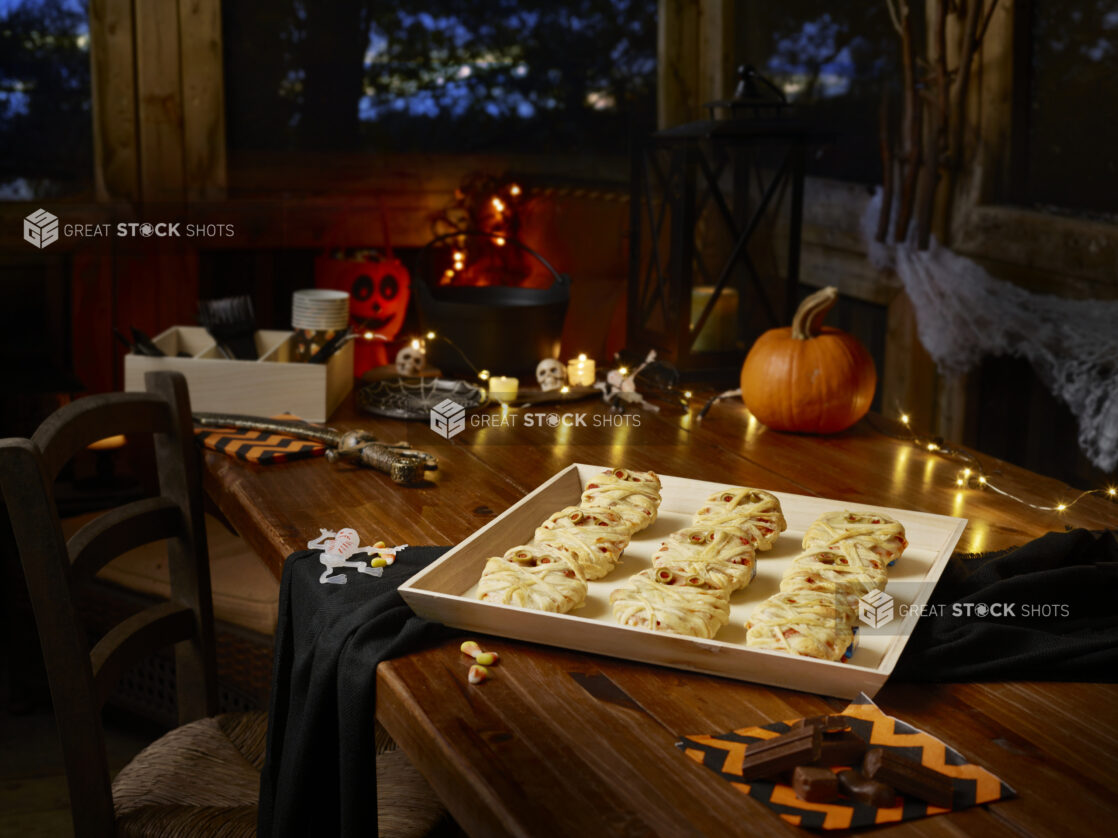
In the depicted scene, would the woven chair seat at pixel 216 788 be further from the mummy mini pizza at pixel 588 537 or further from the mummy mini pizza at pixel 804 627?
the mummy mini pizza at pixel 804 627

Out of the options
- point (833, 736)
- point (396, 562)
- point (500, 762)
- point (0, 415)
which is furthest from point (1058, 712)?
point (0, 415)

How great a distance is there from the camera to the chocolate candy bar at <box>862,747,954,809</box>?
86cm

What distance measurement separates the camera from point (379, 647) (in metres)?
1.10

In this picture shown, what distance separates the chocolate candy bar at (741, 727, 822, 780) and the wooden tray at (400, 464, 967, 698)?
12cm

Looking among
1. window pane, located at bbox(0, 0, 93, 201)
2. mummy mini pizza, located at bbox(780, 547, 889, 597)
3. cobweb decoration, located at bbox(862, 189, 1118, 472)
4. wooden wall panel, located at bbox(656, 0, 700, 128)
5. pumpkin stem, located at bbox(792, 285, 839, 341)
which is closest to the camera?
mummy mini pizza, located at bbox(780, 547, 889, 597)

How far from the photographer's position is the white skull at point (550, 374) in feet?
7.34

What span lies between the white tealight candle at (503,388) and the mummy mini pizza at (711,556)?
3.03 ft

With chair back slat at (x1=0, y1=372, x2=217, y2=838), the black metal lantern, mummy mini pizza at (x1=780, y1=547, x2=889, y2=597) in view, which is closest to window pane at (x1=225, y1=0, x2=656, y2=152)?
the black metal lantern

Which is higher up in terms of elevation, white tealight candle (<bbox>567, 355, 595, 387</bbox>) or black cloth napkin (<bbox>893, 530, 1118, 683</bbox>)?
white tealight candle (<bbox>567, 355, 595, 387</bbox>)

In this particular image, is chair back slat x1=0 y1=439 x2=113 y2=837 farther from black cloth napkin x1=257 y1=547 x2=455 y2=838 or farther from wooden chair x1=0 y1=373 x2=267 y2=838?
black cloth napkin x1=257 y1=547 x2=455 y2=838

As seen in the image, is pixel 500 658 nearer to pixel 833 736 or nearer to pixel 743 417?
pixel 833 736

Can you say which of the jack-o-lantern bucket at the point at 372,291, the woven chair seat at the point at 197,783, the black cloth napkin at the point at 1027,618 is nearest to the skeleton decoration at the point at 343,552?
the woven chair seat at the point at 197,783

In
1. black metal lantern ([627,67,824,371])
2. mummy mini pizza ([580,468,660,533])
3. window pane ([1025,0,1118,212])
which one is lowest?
mummy mini pizza ([580,468,660,533])

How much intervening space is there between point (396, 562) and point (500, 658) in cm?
26
